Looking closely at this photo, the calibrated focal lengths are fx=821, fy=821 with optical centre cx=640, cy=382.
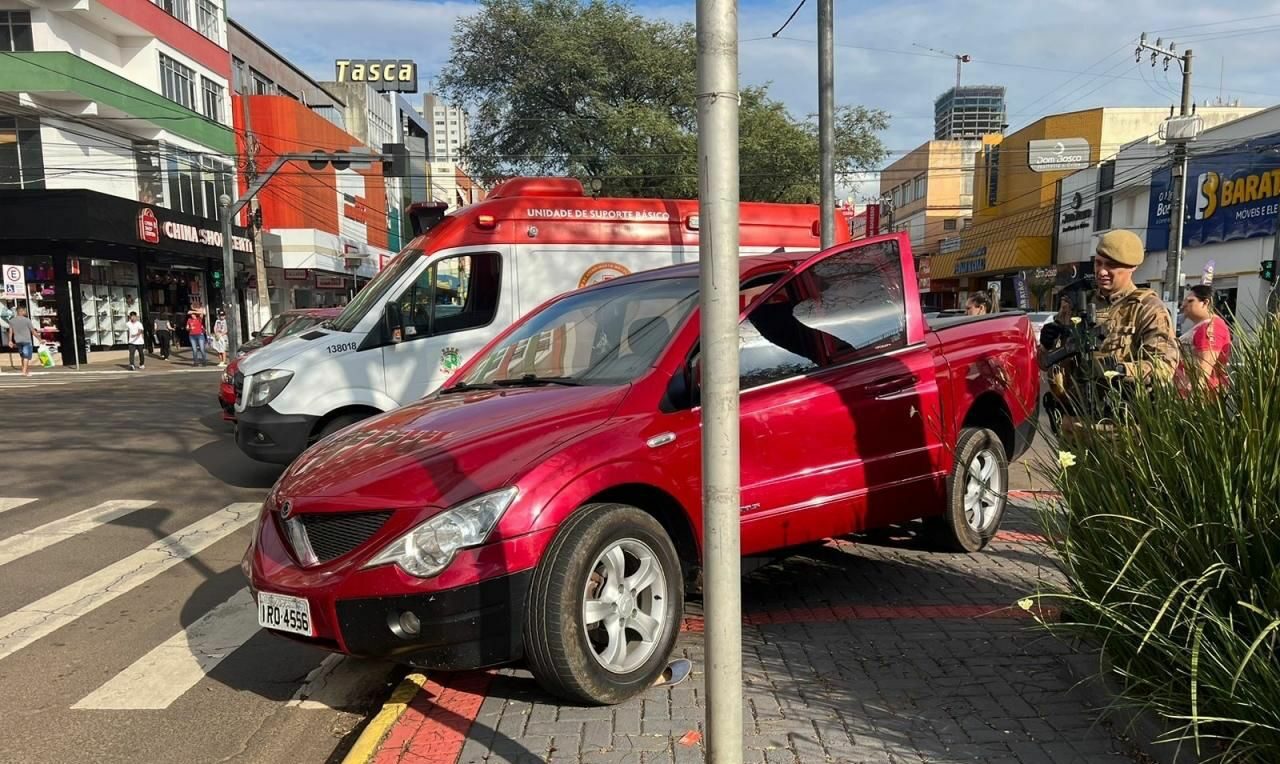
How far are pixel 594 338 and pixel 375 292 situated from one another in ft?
13.0

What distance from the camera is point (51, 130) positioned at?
82.4 ft

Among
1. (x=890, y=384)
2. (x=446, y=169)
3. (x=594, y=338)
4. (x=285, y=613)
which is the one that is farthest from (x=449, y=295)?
(x=446, y=169)

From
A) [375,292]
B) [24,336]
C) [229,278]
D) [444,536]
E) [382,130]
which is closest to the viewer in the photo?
[444,536]

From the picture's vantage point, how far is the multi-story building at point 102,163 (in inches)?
957

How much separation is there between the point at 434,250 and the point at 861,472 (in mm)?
4727

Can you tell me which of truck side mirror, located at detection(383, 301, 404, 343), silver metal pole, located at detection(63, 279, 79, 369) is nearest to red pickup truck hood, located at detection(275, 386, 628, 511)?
truck side mirror, located at detection(383, 301, 404, 343)

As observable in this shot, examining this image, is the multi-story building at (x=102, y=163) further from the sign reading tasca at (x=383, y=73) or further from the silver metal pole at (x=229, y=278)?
the sign reading tasca at (x=383, y=73)

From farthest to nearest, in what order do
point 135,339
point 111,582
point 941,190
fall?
point 941,190 → point 135,339 → point 111,582

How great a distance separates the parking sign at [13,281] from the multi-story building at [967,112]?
7794 cm

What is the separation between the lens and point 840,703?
3184 mm

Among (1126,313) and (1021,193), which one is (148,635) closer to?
(1126,313)

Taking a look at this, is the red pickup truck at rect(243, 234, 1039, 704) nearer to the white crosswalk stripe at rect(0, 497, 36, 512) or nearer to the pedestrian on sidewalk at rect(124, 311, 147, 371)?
the white crosswalk stripe at rect(0, 497, 36, 512)

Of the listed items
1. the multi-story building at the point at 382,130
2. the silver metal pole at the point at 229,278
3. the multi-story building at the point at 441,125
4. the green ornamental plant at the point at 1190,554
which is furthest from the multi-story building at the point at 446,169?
the green ornamental plant at the point at 1190,554

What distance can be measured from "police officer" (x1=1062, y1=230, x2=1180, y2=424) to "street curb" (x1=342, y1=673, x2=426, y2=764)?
3.09m
